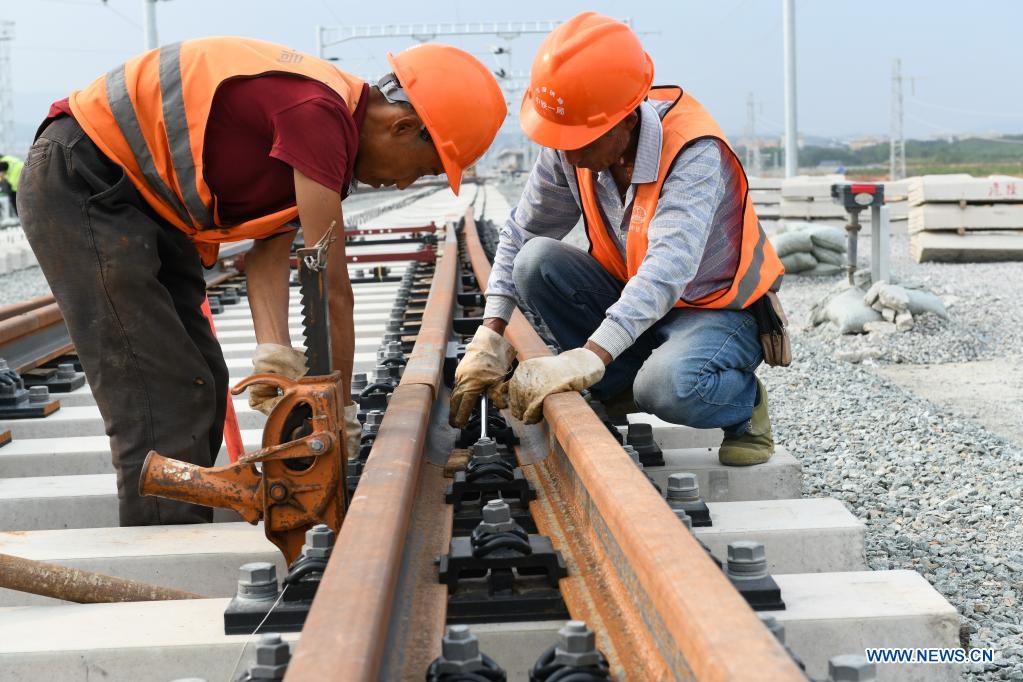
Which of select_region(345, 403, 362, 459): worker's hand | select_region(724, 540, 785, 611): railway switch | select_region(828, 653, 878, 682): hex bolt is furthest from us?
select_region(345, 403, 362, 459): worker's hand

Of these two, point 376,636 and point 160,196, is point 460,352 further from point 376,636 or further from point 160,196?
point 376,636

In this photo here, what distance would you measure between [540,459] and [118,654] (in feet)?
4.45

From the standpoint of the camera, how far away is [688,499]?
2723 millimetres

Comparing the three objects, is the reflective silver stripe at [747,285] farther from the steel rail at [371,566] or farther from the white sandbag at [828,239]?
the white sandbag at [828,239]

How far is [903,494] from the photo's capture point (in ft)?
12.7

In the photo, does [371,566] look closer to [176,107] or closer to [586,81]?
[176,107]

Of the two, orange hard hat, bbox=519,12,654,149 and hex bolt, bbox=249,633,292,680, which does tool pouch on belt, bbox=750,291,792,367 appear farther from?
hex bolt, bbox=249,633,292,680

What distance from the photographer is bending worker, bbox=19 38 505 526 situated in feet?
9.78

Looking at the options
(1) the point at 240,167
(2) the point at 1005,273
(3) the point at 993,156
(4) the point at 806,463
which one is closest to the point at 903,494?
(4) the point at 806,463

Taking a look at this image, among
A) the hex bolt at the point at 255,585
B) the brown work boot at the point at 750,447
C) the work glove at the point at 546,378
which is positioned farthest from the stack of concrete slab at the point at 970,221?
the hex bolt at the point at 255,585

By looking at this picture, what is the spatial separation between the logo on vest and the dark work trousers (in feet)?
1.76

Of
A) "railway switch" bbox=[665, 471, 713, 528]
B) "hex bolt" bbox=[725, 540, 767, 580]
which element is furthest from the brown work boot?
"hex bolt" bbox=[725, 540, 767, 580]

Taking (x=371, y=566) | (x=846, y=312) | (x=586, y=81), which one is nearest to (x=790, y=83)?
(x=846, y=312)

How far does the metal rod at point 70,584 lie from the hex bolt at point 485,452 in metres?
0.76
